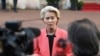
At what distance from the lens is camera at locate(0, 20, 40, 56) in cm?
123

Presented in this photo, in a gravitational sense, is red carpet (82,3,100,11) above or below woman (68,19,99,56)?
below

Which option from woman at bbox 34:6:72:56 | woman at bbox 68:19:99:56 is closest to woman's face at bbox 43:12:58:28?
woman at bbox 34:6:72:56

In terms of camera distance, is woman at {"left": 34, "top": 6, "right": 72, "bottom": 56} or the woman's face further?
the woman's face

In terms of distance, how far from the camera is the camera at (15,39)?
1226 mm

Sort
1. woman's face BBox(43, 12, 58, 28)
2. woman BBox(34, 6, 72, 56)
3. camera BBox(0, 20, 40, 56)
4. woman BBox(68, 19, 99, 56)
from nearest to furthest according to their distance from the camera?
camera BBox(0, 20, 40, 56), woman BBox(68, 19, 99, 56), woman BBox(34, 6, 72, 56), woman's face BBox(43, 12, 58, 28)

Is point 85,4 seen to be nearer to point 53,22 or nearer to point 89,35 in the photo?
point 53,22

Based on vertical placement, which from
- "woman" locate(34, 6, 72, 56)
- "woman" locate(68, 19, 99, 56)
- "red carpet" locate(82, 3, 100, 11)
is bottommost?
"red carpet" locate(82, 3, 100, 11)

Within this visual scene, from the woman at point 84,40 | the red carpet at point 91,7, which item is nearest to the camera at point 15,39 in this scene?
the woman at point 84,40

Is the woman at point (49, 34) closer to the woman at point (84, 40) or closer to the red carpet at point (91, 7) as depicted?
the woman at point (84, 40)

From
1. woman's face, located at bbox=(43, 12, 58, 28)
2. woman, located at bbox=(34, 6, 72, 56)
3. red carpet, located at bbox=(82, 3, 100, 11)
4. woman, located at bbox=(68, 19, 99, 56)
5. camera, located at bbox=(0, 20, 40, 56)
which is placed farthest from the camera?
red carpet, located at bbox=(82, 3, 100, 11)

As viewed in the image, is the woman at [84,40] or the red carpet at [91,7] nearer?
the woman at [84,40]

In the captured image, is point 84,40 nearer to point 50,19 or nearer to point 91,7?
point 50,19

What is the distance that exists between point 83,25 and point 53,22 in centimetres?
169

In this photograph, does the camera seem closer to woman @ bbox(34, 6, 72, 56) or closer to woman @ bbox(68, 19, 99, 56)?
woman @ bbox(68, 19, 99, 56)
